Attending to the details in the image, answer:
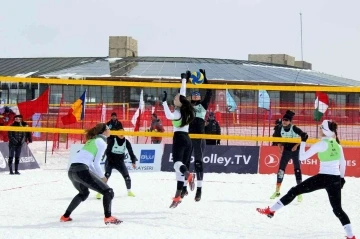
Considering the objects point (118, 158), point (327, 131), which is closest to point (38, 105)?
point (118, 158)

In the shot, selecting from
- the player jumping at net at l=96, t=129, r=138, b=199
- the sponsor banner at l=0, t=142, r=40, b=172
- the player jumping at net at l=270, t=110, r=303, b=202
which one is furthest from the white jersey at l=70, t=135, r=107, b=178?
the sponsor banner at l=0, t=142, r=40, b=172

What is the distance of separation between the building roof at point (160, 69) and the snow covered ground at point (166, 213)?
72.5 feet

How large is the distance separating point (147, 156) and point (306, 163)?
435 centimetres

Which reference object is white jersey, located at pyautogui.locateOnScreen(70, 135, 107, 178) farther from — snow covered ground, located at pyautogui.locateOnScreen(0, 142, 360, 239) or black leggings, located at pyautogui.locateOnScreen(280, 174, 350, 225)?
black leggings, located at pyautogui.locateOnScreen(280, 174, 350, 225)

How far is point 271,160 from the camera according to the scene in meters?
15.6

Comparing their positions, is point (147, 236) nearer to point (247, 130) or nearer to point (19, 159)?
point (19, 159)

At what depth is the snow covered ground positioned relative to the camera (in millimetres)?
6926

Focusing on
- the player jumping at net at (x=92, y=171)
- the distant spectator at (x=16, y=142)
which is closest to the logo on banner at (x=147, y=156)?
the distant spectator at (x=16, y=142)

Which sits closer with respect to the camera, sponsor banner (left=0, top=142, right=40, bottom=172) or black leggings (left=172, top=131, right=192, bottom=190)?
black leggings (left=172, top=131, right=192, bottom=190)

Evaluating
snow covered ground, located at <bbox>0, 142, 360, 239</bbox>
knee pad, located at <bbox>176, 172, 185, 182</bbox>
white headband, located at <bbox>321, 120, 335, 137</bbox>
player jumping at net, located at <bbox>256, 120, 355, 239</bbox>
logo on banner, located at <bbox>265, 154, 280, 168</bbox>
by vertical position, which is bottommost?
snow covered ground, located at <bbox>0, 142, 360, 239</bbox>

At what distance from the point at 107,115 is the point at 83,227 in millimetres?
14464

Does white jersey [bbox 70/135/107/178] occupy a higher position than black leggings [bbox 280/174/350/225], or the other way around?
white jersey [bbox 70/135/107/178]

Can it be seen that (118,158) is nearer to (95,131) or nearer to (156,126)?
(95,131)

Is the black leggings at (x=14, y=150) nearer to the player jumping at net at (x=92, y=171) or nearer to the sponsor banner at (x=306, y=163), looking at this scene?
the sponsor banner at (x=306, y=163)
